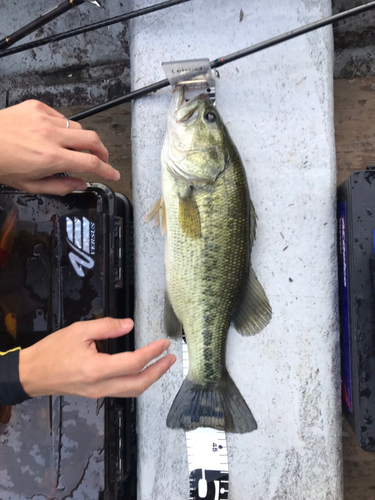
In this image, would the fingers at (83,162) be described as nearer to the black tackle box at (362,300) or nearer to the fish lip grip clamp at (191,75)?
the fish lip grip clamp at (191,75)

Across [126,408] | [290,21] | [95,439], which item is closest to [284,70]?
[290,21]

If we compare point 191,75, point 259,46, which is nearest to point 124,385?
point 191,75

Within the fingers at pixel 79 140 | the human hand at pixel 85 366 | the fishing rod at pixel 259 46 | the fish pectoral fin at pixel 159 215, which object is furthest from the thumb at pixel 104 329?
the fishing rod at pixel 259 46

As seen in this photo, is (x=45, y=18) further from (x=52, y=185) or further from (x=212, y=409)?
(x=212, y=409)

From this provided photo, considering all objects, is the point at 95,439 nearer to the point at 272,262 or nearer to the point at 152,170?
the point at 272,262

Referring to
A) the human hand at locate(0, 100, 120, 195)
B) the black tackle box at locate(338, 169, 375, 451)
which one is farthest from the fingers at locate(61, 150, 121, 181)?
the black tackle box at locate(338, 169, 375, 451)
